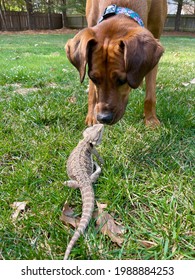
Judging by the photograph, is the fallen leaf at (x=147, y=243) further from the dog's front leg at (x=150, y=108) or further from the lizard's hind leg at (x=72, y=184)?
the dog's front leg at (x=150, y=108)

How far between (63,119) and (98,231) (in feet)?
6.78

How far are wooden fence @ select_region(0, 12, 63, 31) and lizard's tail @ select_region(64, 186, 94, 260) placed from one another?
1311 inches

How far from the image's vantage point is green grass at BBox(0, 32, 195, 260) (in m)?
1.89

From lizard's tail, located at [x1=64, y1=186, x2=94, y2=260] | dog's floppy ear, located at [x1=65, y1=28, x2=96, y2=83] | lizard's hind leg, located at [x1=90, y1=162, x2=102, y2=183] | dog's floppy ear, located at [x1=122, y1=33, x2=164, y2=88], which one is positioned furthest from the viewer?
dog's floppy ear, located at [x1=65, y1=28, x2=96, y2=83]

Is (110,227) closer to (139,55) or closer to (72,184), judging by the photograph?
(72,184)

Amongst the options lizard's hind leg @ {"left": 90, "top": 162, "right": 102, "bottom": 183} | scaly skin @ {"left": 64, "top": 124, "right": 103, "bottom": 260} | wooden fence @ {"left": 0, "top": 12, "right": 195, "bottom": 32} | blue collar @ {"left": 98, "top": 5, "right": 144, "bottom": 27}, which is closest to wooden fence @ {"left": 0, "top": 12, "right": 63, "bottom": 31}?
wooden fence @ {"left": 0, "top": 12, "right": 195, "bottom": 32}

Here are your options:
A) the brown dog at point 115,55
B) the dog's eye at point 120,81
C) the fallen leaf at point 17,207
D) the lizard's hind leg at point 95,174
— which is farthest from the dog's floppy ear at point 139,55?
the fallen leaf at point 17,207

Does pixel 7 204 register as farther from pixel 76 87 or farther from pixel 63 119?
pixel 76 87

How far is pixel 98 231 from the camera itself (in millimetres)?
2012

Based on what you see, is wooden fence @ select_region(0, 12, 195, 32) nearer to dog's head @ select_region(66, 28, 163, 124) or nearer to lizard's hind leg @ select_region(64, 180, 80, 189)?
dog's head @ select_region(66, 28, 163, 124)

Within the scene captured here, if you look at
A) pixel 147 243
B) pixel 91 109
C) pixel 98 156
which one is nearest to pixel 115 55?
pixel 98 156

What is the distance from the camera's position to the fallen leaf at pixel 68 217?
2.06 m

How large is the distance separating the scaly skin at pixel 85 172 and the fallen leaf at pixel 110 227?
0.29 ft

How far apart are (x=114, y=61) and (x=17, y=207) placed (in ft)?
5.33
